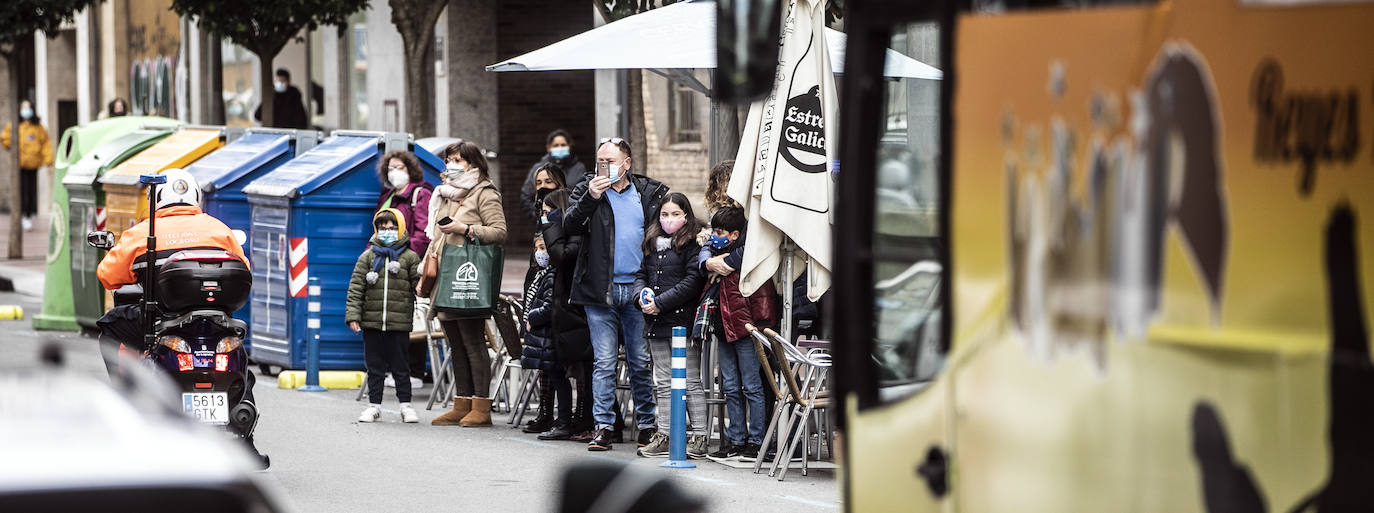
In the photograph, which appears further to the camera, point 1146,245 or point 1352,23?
point 1146,245

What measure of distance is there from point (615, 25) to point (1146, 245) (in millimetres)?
8580

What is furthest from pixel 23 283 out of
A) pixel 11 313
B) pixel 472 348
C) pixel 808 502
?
pixel 808 502

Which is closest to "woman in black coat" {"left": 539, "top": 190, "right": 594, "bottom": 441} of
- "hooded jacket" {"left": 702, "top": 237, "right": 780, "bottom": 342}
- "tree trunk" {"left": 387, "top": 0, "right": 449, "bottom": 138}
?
"hooded jacket" {"left": 702, "top": 237, "right": 780, "bottom": 342}

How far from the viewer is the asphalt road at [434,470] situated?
30.6 feet

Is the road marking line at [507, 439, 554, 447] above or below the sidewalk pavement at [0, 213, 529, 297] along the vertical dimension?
below

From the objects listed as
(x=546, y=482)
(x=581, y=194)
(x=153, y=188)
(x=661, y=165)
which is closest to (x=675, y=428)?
(x=546, y=482)

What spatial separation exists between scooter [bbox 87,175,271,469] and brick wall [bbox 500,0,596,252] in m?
17.6

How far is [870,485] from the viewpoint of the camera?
4695mm

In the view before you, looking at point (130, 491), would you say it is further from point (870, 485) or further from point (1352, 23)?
point (870, 485)

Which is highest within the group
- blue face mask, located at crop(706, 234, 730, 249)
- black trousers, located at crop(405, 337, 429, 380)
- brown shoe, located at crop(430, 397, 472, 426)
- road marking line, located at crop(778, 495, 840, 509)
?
blue face mask, located at crop(706, 234, 730, 249)

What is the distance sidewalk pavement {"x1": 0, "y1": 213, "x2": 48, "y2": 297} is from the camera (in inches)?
891

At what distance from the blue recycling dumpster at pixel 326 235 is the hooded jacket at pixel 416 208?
0.68 m

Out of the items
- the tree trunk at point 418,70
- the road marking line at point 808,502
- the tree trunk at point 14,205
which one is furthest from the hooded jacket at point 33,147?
the road marking line at point 808,502

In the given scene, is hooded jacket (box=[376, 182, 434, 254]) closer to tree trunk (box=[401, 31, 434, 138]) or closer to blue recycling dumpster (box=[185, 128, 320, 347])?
blue recycling dumpster (box=[185, 128, 320, 347])
